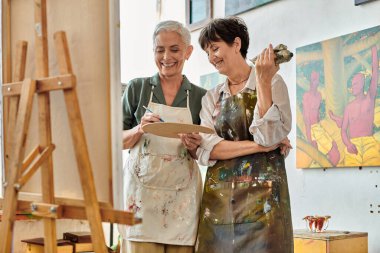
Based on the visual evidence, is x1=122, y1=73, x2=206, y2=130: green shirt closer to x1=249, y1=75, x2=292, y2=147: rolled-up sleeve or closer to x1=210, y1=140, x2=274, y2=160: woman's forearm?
x1=210, y1=140, x2=274, y2=160: woman's forearm

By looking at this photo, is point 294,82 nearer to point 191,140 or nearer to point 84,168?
point 191,140

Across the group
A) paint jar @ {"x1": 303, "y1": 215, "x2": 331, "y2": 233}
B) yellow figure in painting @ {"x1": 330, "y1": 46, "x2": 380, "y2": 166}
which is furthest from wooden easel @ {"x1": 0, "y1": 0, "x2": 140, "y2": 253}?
yellow figure in painting @ {"x1": 330, "y1": 46, "x2": 380, "y2": 166}

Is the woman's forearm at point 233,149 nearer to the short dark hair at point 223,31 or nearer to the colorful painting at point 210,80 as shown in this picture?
the short dark hair at point 223,31

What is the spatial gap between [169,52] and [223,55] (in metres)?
0.23

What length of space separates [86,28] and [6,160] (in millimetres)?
528

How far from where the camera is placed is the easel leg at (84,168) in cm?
168

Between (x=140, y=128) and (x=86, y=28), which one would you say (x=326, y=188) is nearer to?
(x=140, y=128)

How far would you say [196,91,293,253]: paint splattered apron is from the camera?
209cm

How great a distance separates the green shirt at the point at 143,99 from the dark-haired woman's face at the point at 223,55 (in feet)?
0.68

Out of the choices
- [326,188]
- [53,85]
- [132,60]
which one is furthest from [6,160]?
[132,60]

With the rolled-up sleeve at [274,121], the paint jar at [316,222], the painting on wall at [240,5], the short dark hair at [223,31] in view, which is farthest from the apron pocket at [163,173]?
the painting on wall at [240,5]

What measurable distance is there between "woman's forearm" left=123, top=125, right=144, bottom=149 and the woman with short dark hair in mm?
250

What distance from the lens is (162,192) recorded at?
2273 millimetres

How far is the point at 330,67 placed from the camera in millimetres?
3461
